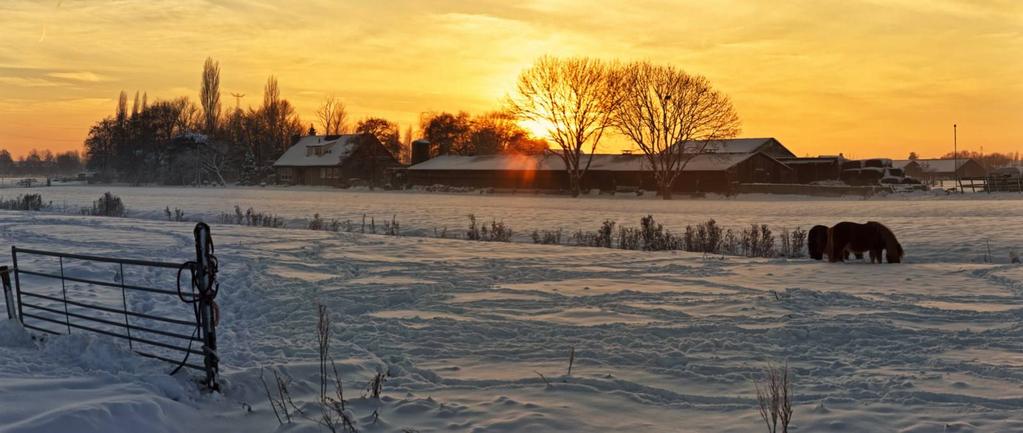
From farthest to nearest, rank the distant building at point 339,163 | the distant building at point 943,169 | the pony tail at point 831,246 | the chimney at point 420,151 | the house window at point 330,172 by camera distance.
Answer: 1. the distant building at point 943,169
2. the chimney at point 420,151
3. the house window at point 330,172
4. the distant building at point 339,163
5. the pony tail at point 831,246

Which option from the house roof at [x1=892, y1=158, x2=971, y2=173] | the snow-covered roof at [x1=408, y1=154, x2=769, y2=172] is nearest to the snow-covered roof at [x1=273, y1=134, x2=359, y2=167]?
the snow-covered roof at [x1=408, y1=154, x2=769, y2=172]

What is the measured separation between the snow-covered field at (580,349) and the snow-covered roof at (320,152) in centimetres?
7280

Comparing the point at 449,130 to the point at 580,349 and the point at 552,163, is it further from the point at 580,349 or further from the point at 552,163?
the point at 580,349

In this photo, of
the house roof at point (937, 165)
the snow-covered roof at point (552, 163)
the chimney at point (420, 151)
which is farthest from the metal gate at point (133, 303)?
the house roof at point (937, 165)

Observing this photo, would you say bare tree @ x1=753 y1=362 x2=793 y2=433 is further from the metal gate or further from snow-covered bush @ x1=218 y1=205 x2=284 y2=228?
snow-covered bush @ x1=218 y1=205 x2=284 y2=228

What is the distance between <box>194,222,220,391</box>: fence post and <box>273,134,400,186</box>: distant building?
76.1m

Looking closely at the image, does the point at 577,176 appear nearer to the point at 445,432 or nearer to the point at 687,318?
the point at 687,318

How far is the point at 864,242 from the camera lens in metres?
14.4

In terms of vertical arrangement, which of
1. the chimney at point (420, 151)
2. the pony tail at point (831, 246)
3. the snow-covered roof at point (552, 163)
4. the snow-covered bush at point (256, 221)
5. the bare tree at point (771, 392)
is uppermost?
the chimney at point (420, 151)

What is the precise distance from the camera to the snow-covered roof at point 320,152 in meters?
85.7

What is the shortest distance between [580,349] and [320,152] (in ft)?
277

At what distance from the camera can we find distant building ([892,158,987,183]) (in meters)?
118

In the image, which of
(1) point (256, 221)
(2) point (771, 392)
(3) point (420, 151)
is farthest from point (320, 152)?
(2) point (771, 392)

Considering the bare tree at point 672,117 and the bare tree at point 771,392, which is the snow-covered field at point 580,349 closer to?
the bare tree at point 771,392
